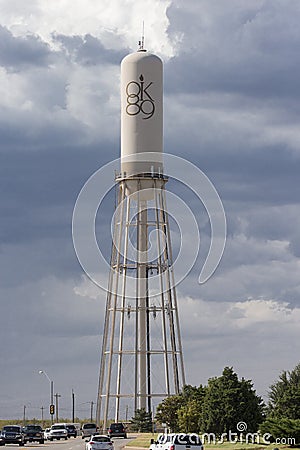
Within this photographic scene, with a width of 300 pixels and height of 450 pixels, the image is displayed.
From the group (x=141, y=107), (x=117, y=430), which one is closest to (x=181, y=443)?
(x=141, y=107)

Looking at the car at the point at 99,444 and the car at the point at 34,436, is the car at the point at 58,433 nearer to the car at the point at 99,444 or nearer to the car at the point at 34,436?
the car at the point at 34,436

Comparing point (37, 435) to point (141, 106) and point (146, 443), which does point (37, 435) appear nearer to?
point (146, 443)

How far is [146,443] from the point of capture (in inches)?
Result: 2955

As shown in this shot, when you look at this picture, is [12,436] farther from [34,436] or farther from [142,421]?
[142,421]

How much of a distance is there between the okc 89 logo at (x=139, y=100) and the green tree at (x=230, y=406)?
2594 centimetres

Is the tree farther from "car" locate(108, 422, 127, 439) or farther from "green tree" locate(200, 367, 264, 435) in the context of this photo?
"green tree" locate(200, 367, 264, 435)

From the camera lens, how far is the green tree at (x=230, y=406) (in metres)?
69.5

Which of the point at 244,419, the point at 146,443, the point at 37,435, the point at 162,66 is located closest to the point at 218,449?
the point at 244,419

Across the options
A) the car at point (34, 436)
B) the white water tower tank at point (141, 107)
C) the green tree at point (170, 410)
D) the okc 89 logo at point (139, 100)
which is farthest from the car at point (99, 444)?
the okc 89 logo at point (139, 100)

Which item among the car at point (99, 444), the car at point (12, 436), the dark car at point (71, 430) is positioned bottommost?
the car at point (99, 444)

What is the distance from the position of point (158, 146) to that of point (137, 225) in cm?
700

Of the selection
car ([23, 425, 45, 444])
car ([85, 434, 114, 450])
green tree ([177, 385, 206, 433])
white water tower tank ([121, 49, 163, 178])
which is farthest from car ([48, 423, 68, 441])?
car ([85, 434, 114, 450])

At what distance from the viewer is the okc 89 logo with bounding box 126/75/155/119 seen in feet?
A: 291

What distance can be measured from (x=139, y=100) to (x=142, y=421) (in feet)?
96.5
